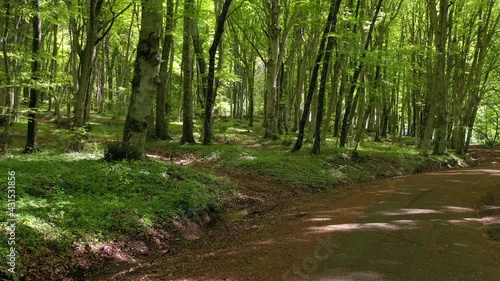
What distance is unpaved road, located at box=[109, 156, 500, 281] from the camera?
16.9 ft

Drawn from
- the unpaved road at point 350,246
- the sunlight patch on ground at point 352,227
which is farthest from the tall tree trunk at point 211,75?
the sunlight patch on ground at point 352,227

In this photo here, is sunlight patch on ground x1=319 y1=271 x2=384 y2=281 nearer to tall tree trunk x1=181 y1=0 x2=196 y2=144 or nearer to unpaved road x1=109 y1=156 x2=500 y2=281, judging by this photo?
unpaved road x1=109 y1=156 x2=500 y2=281

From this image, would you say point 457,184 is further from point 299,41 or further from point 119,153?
point 299,41

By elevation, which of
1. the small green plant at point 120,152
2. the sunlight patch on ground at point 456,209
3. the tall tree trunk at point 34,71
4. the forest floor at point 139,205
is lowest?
the forest floor at point 139,205

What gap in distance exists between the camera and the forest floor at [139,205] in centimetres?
584

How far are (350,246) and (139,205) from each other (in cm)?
456

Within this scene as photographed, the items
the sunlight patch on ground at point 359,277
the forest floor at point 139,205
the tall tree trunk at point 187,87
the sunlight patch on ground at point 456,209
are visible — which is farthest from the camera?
the tall tree trunk at point 187,87

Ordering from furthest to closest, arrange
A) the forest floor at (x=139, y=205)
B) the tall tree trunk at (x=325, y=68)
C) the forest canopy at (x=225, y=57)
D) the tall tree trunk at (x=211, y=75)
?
the tall tree trunk at (x=325, y=68) < the tall tree trunk at (x=211, y=75) < the forest canopy at (x=225, y=57) < the forest floor at (x=139, y=205)

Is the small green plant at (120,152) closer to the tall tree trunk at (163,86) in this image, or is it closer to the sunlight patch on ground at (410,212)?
the sunlight patch on ground at (410,212)

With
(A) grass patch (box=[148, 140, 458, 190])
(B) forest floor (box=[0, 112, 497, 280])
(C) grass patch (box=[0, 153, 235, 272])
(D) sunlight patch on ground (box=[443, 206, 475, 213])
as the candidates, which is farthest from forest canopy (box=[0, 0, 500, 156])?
(D) sunlight patch on ground (box=[443, 206, 475, 213])

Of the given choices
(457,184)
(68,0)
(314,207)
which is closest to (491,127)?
(457,184)

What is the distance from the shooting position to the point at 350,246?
6062mm

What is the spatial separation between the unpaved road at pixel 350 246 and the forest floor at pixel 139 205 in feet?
0.43

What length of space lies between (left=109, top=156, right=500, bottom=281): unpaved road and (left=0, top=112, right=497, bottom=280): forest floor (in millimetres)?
131
